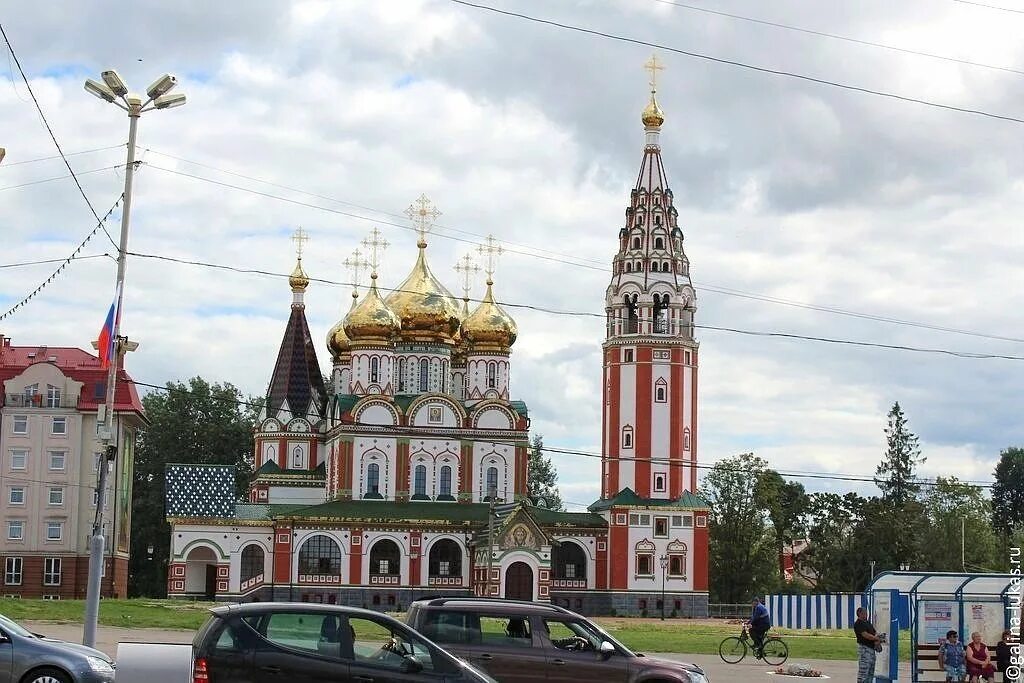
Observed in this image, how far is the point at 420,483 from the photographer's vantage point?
72.1 m

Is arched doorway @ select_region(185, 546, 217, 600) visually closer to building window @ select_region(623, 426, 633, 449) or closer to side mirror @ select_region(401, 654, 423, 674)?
building window @ select_region(623, 426, 633, 449)

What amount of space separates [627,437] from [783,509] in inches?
1084

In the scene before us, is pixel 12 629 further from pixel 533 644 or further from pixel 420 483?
pixel 420 483

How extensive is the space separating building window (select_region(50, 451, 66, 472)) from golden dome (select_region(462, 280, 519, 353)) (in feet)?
65.5

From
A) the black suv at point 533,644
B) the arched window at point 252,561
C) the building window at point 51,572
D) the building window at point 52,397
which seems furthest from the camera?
the building window at point 52,397

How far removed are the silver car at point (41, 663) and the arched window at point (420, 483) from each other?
5402cm

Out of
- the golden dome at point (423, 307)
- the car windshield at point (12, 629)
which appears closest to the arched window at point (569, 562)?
the golden dome at point (423, 307)

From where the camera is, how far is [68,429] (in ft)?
233

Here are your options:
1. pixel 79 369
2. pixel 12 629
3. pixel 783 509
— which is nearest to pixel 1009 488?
pixel 783 509

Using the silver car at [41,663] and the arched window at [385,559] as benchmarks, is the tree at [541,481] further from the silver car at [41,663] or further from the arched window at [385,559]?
the silver car at [41,663]

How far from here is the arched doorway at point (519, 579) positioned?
67.1m

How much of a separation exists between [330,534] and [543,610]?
161 feet

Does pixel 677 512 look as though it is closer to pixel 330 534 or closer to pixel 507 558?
pixel 507 558

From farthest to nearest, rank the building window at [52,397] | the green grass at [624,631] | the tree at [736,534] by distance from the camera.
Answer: the tree at [736,534] < the building window at [52,397] < the green grass at [624,631]
